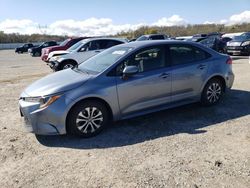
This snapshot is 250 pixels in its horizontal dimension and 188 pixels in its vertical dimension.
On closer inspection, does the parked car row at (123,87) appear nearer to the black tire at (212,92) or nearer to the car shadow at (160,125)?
the black tire at (212,92)

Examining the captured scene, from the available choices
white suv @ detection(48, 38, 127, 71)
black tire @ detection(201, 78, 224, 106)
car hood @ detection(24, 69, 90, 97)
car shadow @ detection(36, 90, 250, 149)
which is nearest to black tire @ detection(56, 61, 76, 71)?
white suv @ detection(48, 38, 127, 71)

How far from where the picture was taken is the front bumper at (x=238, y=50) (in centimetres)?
1957

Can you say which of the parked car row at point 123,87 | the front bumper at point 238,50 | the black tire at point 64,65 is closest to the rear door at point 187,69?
the parked car row at point 123,87

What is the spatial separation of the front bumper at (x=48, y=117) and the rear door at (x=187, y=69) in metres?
2.29

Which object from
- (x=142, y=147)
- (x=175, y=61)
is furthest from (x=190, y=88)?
(x=142, y=147)

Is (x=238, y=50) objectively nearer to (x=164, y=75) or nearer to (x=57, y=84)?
(x=164, y=75)

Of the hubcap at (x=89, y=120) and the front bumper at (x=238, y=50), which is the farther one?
the front bumper at (x=238, y=50)

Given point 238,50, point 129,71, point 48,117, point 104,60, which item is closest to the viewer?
point 48,117

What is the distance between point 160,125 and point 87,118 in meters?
1.42

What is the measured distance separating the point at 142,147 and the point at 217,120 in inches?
75.6

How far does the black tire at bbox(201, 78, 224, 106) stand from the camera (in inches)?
253

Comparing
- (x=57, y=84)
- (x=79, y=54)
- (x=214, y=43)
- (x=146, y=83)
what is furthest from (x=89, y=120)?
(x=214, y=43)

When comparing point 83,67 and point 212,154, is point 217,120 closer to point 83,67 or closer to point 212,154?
point 212,154

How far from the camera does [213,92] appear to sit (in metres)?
6.54
